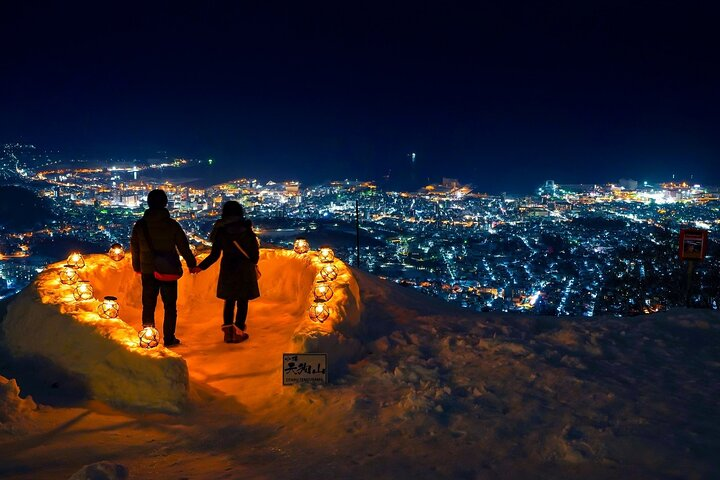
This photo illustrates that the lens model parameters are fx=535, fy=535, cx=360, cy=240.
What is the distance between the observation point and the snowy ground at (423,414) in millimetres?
4246

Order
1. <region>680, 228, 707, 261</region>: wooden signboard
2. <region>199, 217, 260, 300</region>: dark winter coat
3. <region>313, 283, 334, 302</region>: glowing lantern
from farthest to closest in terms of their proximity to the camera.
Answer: <region>680, 228, 707, 261</region>: wooden signboard, <region>313, 283, 334, 302</region>: glowing lantern, <region>199, 217, 260, 300</region>: dark winter coat

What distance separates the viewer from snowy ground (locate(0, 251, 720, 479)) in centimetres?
425

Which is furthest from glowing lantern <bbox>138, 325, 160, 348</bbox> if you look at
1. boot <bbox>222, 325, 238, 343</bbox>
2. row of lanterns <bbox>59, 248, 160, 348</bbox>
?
boot <bbox>222, 325, 238, 343</bbox>

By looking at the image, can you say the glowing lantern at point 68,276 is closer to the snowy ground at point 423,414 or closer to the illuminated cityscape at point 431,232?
the snowy ground at point 423,414

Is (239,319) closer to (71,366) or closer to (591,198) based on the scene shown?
(71,366)

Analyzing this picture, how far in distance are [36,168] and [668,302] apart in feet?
143

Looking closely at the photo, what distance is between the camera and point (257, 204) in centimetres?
3716

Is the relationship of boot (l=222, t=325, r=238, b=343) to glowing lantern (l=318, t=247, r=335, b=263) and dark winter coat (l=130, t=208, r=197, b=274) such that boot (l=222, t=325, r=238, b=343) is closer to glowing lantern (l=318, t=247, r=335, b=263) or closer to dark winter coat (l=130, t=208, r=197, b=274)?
dark winter coat (l=130, t=208, r=197, b=274)

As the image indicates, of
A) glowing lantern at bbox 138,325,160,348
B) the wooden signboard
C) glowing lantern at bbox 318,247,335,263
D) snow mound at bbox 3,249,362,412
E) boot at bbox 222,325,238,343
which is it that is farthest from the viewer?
glowing lantern at bbox 318,247,335,263

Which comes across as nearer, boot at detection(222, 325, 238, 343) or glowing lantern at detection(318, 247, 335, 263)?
boot at detection(222, 325, 238, 343)

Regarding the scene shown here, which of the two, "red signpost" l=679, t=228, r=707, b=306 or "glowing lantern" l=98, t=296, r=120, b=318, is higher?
"red signpost" l=679, t=228, r=707, b=306

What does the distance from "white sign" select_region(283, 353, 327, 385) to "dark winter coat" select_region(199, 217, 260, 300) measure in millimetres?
1985

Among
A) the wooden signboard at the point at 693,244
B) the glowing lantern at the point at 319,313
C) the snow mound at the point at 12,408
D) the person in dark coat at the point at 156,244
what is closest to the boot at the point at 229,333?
the person in dark coat at the point at 156,244

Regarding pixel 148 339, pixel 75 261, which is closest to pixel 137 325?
pixel 75 261
